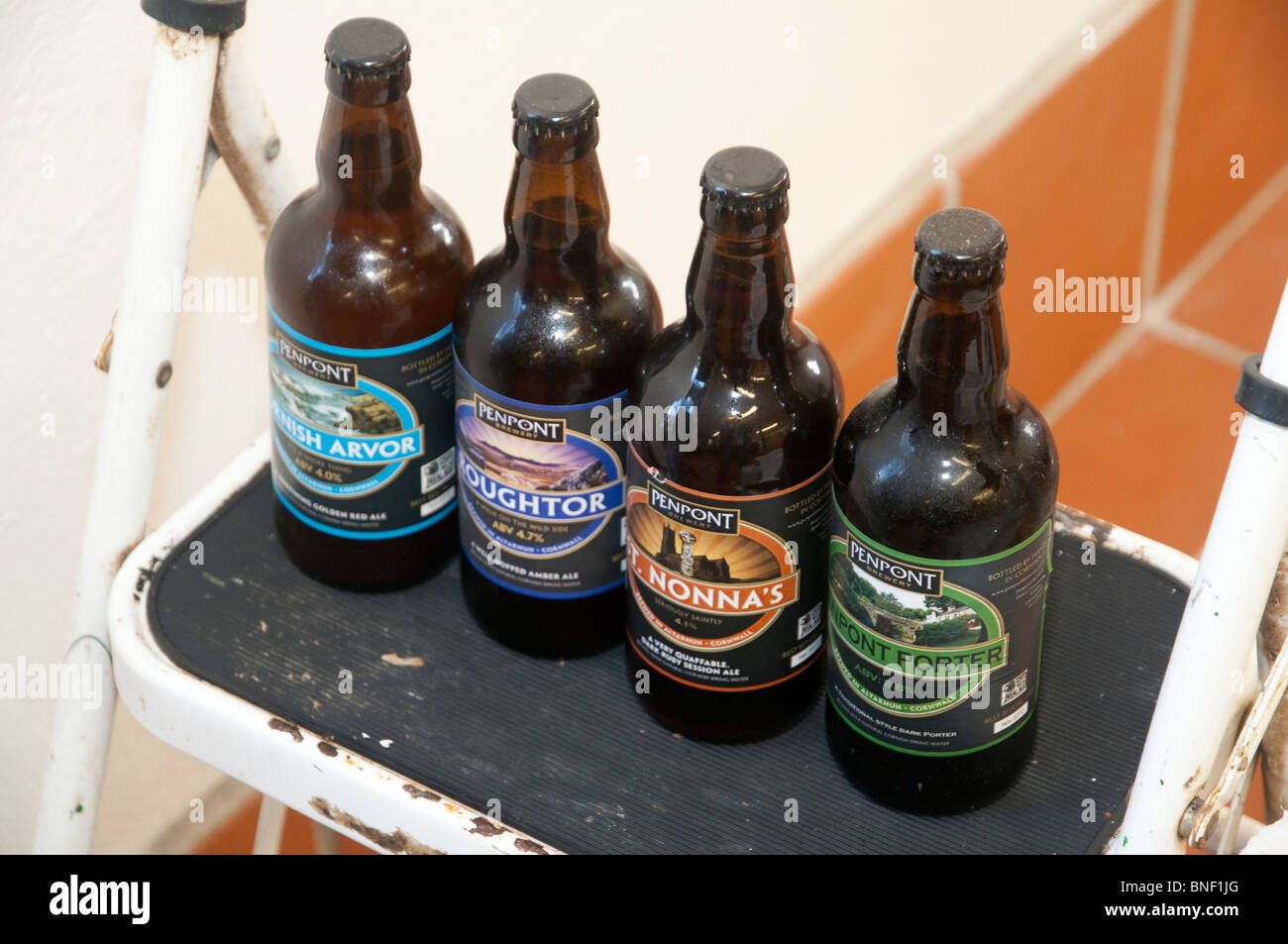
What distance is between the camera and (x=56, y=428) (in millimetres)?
1027

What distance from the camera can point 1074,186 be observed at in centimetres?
179

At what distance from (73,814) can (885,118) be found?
991mm

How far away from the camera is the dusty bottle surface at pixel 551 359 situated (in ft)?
2.45

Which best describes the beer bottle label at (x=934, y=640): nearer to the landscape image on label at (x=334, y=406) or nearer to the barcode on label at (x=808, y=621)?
the barcode on label at (x=808, y=621)

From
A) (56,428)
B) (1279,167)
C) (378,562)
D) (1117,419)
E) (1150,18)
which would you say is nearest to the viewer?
(378,562)

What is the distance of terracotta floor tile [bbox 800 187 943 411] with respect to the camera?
1.50 meters

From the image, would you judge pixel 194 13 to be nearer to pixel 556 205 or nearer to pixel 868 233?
pixel 556 205

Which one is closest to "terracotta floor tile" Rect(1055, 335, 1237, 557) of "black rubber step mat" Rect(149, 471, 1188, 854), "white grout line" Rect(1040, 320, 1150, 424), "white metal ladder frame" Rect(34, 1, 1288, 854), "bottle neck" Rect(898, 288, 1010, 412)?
"white grout line" Rect(1040, 320, 1150, 424)

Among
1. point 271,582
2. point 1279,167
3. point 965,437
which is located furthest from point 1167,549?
point 1279,167

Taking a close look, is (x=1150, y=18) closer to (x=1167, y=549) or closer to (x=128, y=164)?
(x=1167, y=549)

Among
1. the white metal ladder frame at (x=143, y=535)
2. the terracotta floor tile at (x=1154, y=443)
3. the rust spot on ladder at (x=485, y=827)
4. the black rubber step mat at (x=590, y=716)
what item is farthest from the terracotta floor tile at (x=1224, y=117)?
the rust spot on ladder at (x=485, y=827)

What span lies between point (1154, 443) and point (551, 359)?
4.57 feet

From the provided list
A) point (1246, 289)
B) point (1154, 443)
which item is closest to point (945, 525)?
point (1154, 443)

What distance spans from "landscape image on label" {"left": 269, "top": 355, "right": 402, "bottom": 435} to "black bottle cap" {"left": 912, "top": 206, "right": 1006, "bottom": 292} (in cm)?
32
